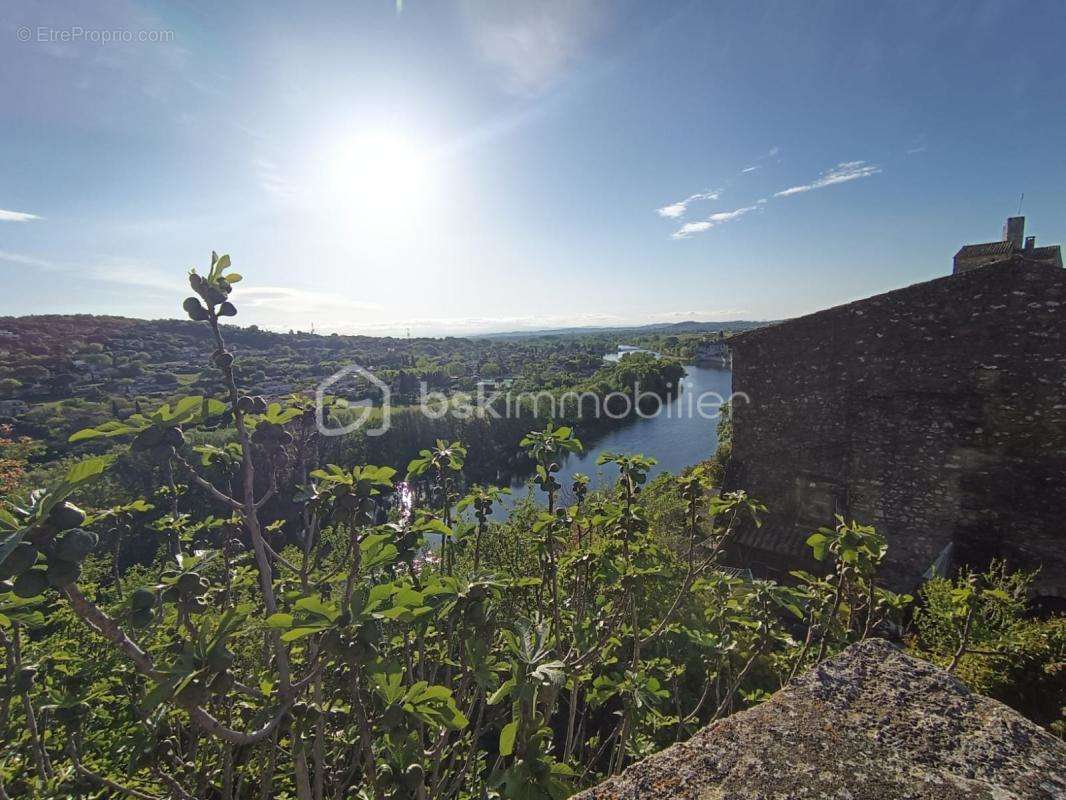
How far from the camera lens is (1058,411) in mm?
6770

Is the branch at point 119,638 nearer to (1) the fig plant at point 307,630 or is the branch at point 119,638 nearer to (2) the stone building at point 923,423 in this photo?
(1) the fig plant at point 307,630

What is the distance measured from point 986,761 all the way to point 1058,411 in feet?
28.7

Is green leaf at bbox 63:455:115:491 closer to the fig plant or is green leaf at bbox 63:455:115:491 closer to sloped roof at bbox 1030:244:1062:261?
the fig plant

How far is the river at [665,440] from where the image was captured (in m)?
29.8

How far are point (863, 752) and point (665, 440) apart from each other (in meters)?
37.3

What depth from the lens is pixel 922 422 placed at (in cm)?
791

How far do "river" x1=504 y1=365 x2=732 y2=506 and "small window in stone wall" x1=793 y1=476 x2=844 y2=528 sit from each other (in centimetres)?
1281

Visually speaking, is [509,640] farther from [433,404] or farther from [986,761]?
[433,404]

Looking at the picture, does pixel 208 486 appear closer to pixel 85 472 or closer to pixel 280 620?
pixel 85 472

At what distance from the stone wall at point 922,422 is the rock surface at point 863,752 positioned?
8.28 metres

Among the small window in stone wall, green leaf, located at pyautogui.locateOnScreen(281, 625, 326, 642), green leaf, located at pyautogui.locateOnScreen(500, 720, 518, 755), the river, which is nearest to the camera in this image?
green leaf, located at pyautogui.locateOnScreen(281, 625, 326, 642)

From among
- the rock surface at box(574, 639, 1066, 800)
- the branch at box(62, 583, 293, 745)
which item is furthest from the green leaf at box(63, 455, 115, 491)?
the rock surface at box(574, 639, 1066, 800)

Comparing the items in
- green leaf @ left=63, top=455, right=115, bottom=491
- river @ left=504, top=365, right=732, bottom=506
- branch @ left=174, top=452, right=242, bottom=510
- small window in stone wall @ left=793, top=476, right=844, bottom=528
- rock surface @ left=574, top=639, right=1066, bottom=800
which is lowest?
river @ left=504, top=365, right=732, bottom=506

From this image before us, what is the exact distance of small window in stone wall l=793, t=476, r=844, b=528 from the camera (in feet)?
29.5
